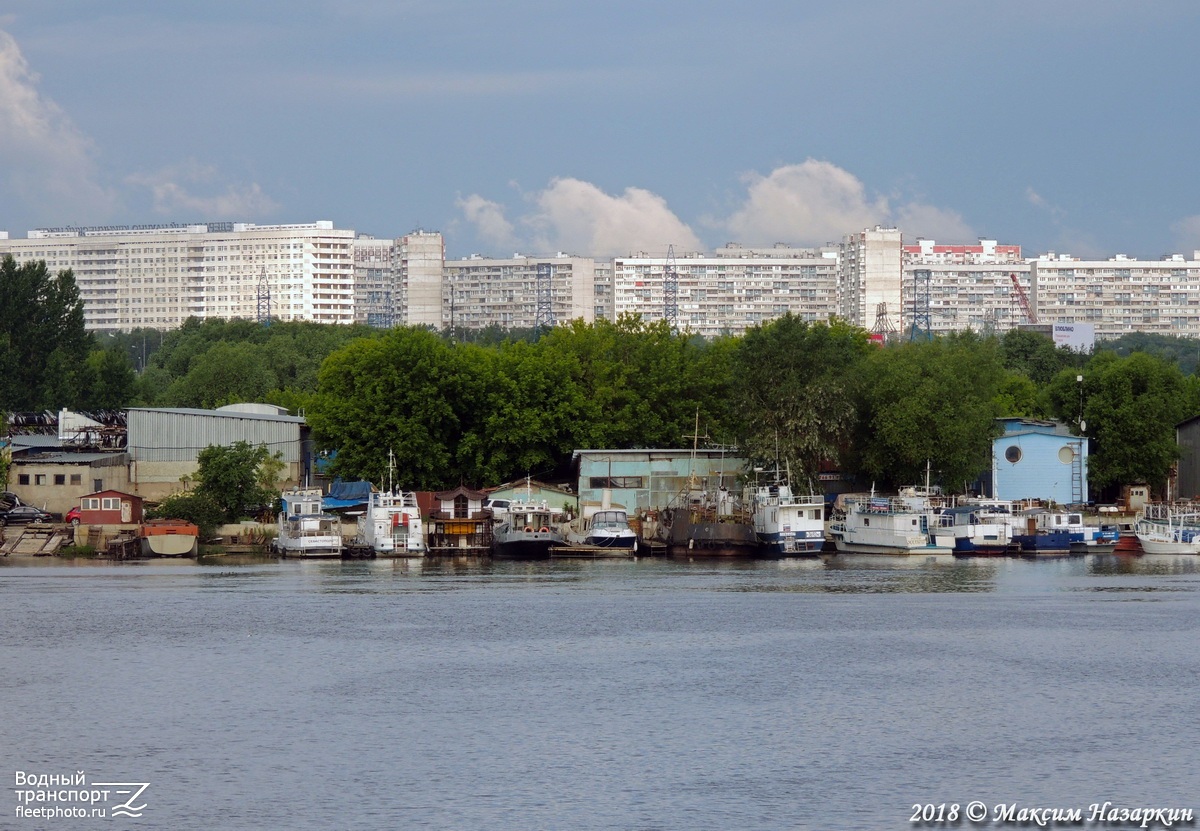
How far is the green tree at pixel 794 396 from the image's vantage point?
219ft

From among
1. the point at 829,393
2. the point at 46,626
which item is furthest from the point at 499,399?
the point at 46,626

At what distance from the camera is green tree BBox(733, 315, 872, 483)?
2630 inches

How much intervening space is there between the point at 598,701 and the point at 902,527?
3370 centimetres

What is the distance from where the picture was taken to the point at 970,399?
69.1m

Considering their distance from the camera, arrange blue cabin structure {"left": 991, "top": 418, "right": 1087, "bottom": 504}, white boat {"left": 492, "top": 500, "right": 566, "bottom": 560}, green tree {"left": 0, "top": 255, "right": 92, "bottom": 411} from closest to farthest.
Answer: white boat {"left": 492, "top": 500, "right": 566, "bottom": 560}, blue cabin structure {"left": 991, "top": 418, "right": 1087, "bottom": 504}, green tree {"left": 0, "top": 255, "right": 92, "bottom": 411}

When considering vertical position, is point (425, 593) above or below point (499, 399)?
below

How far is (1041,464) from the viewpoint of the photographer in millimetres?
71312

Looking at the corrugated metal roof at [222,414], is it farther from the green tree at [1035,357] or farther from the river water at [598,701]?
the green tree at [1035,357]

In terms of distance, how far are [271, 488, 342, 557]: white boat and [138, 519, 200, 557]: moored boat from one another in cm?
335

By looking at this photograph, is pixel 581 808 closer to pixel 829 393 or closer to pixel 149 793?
pixel 149 793

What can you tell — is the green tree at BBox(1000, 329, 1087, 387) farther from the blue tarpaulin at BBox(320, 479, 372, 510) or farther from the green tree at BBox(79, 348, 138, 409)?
the green tree at BBox(79, 348, 138, 409)

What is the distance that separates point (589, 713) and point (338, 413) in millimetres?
40658

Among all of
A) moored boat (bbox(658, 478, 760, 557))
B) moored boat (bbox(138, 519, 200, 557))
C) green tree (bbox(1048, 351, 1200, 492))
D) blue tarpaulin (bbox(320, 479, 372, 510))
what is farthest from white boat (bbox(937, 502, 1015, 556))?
moored boat (bbox(138, 519, 200, 557))

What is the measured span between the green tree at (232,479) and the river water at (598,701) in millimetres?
13836
